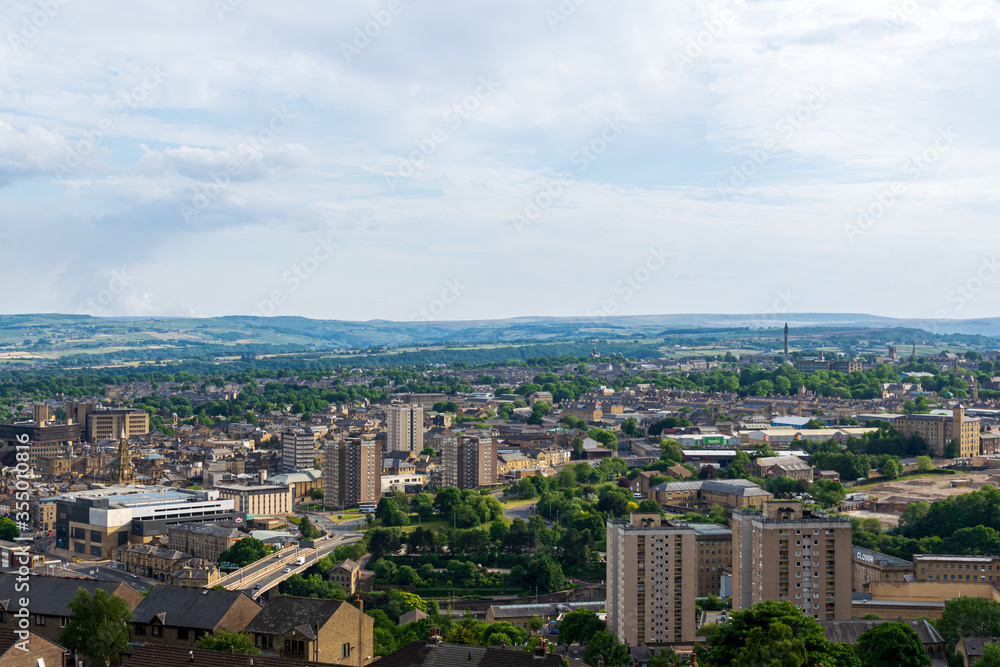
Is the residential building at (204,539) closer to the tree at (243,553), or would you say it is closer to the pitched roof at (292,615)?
the tree at (243,553)

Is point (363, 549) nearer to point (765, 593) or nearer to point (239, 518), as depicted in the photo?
point (239, 518)

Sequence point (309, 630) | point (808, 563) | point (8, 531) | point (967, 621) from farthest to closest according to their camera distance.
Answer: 1. point (8, 531)
2. point (808, 563)
3. point (967, 621)
4. point (309, 630)

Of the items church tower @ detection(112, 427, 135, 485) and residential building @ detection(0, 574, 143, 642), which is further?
church tower @ detection(112, 427, 135, 485)

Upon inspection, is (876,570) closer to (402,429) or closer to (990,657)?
(990,657)

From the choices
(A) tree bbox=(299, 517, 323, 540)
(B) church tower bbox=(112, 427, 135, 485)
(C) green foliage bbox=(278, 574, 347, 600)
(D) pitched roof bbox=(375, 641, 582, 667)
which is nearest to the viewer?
(D) pitched roof bbox=(375, 641, 582, 667)

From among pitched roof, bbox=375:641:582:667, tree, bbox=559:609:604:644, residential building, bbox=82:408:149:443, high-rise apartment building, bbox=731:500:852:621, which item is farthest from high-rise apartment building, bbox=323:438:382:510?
pitched roof, bbox=375:641:582:667

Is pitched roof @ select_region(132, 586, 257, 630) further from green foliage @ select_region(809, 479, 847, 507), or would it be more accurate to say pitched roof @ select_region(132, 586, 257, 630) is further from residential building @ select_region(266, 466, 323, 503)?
residential building @ select_region(266, 466, 323, 503)

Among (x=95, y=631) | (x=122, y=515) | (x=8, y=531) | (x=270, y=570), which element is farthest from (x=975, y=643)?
(x=8, y=531)
